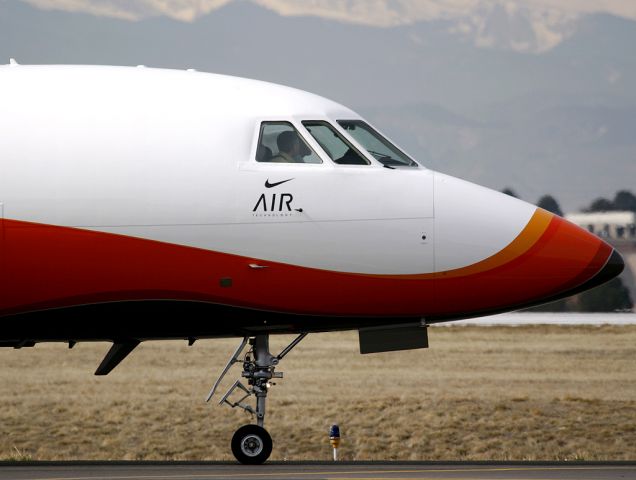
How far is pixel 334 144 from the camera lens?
57.8 ft

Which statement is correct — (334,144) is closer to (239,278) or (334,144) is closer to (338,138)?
(338,138)

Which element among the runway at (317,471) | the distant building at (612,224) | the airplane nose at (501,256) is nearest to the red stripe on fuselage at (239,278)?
the airplane nose at (501,256)

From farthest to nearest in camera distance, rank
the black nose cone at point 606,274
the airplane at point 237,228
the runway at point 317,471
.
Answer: the black nose cone at point 606,274
the airplane at point 237,228
the runway at point 317,471

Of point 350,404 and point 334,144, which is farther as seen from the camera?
point 350,404

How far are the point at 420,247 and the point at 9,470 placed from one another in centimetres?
602

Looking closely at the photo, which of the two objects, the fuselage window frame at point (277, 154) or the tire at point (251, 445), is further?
the tire at point (251, 445)

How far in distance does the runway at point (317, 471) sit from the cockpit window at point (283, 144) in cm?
384

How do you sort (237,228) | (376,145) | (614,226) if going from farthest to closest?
(614,226), (376,145), (237,228)

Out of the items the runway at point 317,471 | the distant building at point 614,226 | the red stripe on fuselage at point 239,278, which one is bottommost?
the runway at point 317,471

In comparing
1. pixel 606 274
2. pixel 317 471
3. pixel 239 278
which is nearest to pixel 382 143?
pixel 239 278

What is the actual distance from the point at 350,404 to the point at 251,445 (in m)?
14.1

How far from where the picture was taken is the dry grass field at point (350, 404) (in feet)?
92.1

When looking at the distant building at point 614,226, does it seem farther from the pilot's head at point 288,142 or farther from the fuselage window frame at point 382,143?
the pilot's head at point 288,142

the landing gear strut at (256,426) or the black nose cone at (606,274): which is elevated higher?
the black nose cone at (606,274)
